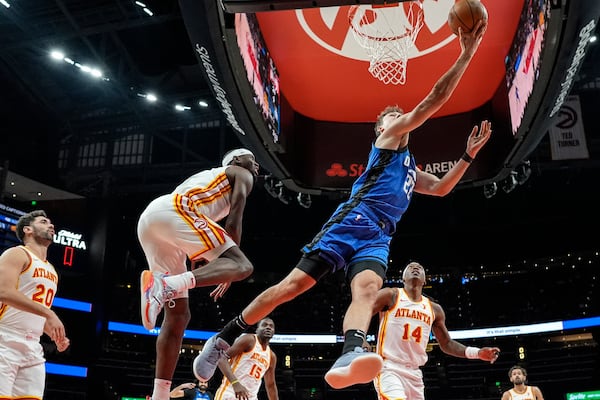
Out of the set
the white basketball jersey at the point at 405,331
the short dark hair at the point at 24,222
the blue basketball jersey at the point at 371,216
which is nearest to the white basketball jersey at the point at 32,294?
the short dark hair at the point at 24,222

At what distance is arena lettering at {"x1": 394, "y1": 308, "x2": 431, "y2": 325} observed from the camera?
23.0ft

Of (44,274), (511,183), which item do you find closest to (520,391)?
(511,183)

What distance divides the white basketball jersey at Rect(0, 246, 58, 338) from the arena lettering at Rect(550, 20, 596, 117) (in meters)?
5.51

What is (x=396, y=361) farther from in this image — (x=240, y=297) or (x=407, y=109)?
(x=240, y=297)

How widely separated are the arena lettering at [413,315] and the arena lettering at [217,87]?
116 inches

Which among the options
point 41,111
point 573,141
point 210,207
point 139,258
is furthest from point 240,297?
point 210,207

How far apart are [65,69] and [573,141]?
11597 millimetres

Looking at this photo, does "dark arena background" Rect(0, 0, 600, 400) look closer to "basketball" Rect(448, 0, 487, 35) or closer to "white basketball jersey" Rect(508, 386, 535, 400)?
"basketball" Rect(448, 0, 487, 35)

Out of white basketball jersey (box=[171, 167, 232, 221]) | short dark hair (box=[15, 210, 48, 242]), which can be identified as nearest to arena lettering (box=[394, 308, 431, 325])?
white basketball jersey (box=[171, 167, 232, 221])

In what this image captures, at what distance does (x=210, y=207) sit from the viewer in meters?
4.73

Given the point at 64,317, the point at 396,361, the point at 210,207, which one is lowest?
the point at 396,361

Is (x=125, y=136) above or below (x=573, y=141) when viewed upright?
above

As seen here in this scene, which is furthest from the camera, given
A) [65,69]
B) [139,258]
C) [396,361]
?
[139,258]

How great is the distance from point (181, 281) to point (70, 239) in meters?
15.6
